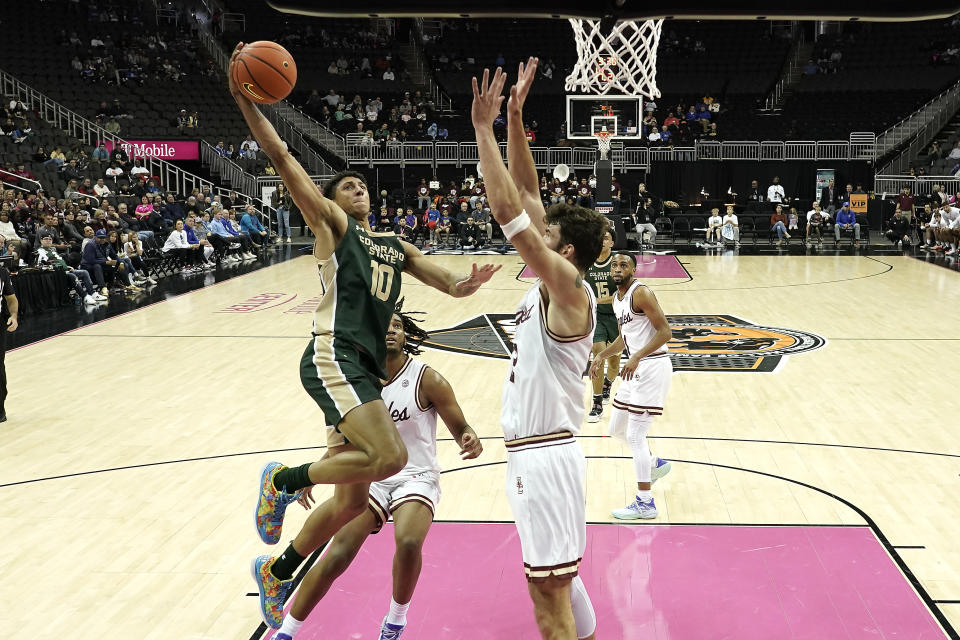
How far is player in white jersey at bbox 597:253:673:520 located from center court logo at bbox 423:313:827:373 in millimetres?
4000

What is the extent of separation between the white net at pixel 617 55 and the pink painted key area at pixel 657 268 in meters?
3.83

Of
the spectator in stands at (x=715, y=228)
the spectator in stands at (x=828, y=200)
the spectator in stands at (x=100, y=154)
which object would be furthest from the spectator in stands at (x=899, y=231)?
the spectator in stands at (x=100, y=154)

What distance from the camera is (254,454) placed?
288 inches

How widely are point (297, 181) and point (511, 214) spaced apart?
1095 millimetres

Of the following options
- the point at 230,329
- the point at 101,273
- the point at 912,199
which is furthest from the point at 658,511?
the point at 912,199

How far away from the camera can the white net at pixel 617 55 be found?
14.5m

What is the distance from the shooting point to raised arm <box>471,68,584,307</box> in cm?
329

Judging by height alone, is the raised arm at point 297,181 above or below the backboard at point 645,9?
below

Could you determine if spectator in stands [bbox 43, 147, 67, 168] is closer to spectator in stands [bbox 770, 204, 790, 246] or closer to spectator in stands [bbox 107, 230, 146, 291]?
spectator in stands [bbox 107, 230, 146, 291]

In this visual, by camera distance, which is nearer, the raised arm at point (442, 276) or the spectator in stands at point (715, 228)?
the raised arm at point (442, 276)

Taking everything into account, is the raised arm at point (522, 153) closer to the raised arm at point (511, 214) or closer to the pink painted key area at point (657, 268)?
the raised arm at point (511, 214)

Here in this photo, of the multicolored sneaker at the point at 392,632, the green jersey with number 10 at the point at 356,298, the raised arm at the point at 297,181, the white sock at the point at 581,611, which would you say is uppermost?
the raised arm at the point at 297,181

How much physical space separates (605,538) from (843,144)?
26.4 meters

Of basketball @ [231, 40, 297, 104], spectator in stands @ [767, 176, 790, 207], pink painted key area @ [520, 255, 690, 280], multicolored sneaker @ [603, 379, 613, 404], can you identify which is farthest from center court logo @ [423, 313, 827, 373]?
spectator in stands @ [767, 176, 790, 207]
